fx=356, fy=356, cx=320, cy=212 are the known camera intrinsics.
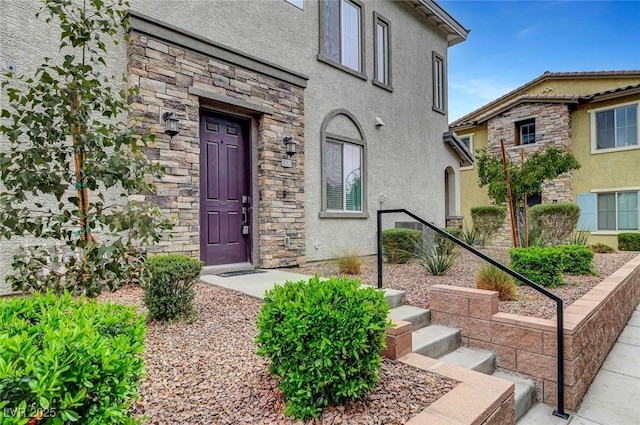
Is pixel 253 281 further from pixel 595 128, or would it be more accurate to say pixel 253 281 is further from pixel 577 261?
pixel 595 128

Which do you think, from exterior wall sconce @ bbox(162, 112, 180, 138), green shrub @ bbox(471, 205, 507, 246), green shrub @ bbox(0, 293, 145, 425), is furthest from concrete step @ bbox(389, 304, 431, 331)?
green shrub @ bbox(471, 205, 507, 246)

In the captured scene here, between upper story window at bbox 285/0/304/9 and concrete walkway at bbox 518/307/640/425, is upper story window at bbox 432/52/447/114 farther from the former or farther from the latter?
concrete walkway at bbox 518/307/640/425

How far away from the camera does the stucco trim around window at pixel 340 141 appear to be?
23.9 feet

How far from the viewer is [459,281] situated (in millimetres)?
5418

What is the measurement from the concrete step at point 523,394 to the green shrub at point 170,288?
9.50ft

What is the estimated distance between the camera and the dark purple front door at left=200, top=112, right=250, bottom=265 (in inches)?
221

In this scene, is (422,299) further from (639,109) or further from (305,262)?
(639,109)

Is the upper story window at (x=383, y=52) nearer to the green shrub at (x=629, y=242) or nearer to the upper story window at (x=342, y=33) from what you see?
the upper story window at (x=342, y=33)

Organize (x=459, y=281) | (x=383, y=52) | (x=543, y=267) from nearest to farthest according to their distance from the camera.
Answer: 1. (x=543, y=267)
2. (x=459, y=281)
3. (x=383, y=52)

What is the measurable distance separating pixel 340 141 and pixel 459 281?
12.8 ft

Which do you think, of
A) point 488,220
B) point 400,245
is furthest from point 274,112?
point 488,220

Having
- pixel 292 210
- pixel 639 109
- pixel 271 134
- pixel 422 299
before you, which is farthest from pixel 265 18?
pixel 639 109

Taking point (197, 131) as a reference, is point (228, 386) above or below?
below

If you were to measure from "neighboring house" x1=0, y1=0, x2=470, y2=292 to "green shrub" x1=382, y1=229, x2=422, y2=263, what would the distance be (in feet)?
2.91
